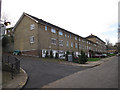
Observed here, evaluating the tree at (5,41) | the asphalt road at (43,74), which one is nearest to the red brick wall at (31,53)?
the tree at (5,41)

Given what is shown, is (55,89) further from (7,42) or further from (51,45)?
(7,42)

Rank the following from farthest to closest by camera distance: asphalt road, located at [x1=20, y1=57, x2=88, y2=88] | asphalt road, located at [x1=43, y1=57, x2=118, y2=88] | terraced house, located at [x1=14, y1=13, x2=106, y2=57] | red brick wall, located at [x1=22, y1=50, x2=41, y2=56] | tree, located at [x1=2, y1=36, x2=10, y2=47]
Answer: tree, located at [x1=2, y1=36, x2=10, y2=47] → terraced house, located at [x1=14, y1=13, x2=106, y2=57] → red brick wall, located at [x1=22, y1=50, x2=41, y2=56] → asphalt road, located at [x1=20, y1=57, x2=88, y2=88] → asphalt road, located at [x1=43, y1=57, x2=118, y2=88]

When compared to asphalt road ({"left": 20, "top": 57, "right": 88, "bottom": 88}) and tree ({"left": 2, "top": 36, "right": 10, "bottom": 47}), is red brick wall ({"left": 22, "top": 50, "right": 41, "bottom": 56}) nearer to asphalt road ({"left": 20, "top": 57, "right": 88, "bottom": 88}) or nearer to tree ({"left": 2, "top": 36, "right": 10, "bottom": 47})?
tree ({"left": 2, "top": 36, "right": 10, "bottom": 47})

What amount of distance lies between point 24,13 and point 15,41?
8.51m

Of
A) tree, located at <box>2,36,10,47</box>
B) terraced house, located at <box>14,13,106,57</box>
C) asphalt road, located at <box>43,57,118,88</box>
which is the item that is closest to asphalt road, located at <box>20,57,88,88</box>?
asphalt road, located at <box>43,57,118,88</box>

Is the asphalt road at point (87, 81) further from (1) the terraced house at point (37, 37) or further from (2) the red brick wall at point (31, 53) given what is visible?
Result: (1) the terraced house at point (37, 37)

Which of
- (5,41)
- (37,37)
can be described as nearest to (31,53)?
(37,37)

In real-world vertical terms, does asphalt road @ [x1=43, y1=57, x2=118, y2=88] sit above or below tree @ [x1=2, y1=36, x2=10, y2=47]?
below

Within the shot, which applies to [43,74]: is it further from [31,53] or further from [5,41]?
[5,41]

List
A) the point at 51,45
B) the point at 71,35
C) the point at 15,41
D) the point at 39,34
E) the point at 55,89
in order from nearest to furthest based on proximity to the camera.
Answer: the point at 55,89 → the point at 39,34 → the point at 51,45 → the point at 15,41 → the point at 71,35

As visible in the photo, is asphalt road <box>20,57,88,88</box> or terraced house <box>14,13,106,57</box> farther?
terraced house <box>14,13,106,57</box>

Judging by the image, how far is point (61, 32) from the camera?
31719mm

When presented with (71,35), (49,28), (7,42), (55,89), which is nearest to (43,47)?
(49,28)

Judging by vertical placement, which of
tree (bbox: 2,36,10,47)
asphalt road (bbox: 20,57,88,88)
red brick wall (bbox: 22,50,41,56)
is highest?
tree (bbox: 2,36,10,47)
